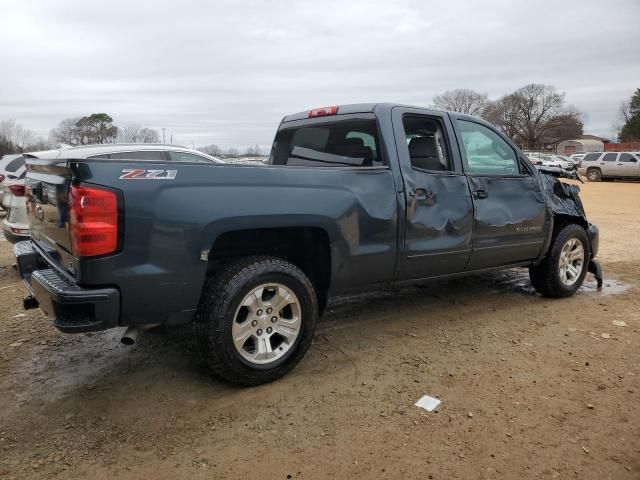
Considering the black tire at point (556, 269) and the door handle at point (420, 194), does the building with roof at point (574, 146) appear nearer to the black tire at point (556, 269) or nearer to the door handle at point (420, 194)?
the black tire at point (556, 269)

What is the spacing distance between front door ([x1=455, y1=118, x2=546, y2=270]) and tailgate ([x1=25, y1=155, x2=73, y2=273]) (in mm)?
3200

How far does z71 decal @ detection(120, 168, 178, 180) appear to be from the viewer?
2.83m

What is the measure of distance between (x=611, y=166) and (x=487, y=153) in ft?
94.0

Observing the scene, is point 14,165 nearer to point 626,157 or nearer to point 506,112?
point 626,157

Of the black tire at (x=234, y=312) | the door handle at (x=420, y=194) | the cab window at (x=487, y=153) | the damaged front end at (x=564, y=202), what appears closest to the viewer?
the black tire at (x=234, y=312)

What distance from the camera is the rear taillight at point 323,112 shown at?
15.0ft

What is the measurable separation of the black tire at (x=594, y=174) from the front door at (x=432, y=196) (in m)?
29.6

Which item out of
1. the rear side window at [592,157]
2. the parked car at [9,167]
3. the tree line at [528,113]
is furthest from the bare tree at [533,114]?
the parked car at [9,167]

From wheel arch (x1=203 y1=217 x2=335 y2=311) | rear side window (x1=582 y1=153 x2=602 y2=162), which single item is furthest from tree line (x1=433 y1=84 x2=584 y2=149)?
wheel arch (x1=203 y1=217 x2=335 y2=311)

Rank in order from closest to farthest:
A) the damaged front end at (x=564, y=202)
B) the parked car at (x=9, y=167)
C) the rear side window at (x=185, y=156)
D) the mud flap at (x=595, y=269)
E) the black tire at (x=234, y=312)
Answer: the black tire at (x=234, y=312)
the damaged front end at (x=564, y=202)
the mud flap at (x=595, y=269)
the rear side window at (x=185, y=156)
the parked car at (x=9, y=167)

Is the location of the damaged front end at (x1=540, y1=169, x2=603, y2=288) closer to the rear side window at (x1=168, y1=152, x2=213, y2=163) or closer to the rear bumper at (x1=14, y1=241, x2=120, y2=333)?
the rear bumper at (x1=14, y1=241, x2=120, y2=333)

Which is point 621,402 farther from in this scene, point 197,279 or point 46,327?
point 46,327

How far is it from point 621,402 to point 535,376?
1.74 ft

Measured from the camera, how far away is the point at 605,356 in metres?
3.93
